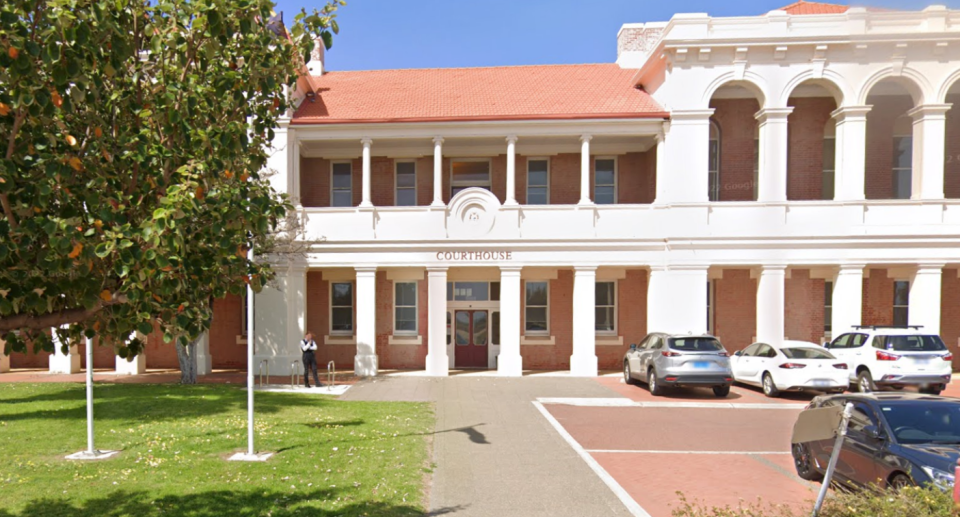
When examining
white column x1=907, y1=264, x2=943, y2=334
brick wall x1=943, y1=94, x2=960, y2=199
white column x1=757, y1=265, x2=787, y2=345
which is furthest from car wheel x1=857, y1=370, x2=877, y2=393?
→ brick wall x1=943, y1=94, x2=960, y2=199

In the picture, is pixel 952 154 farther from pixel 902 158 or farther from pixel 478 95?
pixel 478 95

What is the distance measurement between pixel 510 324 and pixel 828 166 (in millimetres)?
13127

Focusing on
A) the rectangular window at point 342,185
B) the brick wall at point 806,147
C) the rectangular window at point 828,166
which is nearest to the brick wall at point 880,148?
the rectangular window at point 828,166

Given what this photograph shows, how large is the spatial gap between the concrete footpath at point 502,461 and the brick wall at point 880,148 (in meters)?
13.4

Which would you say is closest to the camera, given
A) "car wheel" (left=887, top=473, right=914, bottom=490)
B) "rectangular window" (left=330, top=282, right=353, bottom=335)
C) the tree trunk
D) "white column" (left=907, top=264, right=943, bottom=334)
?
"car wheel" (left=887, top=473, right=914, bottom=490)

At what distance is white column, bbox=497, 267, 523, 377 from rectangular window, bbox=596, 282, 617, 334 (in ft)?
12.7

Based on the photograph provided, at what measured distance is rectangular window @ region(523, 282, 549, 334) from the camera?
21.5 meters

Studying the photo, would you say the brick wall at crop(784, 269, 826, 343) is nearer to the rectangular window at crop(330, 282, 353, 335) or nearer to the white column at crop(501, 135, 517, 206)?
the white column at crop(501, 135, 517, 206)

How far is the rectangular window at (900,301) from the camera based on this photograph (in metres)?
20.9

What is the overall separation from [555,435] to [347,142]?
45.3 feet

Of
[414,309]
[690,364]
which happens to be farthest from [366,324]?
[690,364]

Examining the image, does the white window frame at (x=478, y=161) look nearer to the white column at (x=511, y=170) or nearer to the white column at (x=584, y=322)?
the white column at (x=511, y=170)

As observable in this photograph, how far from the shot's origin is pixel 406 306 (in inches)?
853

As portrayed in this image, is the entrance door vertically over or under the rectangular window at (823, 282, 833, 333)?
under
